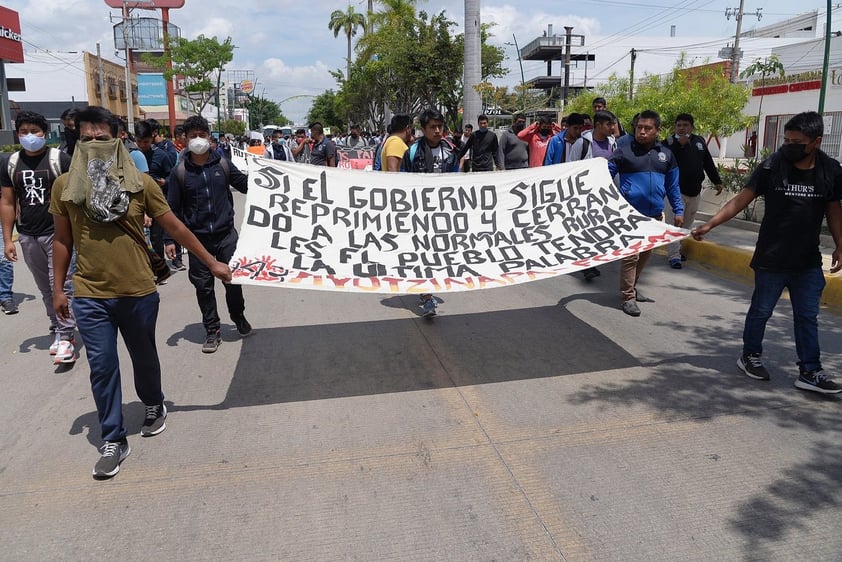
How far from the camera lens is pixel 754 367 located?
4.76 meters

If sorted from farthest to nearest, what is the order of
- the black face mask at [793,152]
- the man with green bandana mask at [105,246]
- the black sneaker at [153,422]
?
1. the black face mask at [793,152]
2. the black sneaker at [153,422]
3. the man with green bandana mask at [105,246]

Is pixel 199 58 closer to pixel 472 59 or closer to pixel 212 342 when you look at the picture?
pixel 472 59

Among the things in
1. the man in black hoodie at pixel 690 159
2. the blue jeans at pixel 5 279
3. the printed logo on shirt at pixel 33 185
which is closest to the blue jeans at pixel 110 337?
the printed logo on shirt at pixel 33 185

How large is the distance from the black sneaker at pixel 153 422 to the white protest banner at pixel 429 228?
96 centimetres

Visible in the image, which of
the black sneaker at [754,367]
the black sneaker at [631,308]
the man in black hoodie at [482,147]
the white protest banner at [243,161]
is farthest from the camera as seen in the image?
the man in black hoodie at [482,147]

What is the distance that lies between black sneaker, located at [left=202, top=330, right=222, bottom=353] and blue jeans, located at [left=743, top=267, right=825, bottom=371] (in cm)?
427

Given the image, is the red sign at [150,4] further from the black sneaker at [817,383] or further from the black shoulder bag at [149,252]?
the black sneaker at [817,383]

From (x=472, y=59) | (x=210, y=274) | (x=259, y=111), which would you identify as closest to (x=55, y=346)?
(x=210, y=274)

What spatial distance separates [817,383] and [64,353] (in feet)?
18.4

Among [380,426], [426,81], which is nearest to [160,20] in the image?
[426,81]

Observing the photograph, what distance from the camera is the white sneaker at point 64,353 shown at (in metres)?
5.21

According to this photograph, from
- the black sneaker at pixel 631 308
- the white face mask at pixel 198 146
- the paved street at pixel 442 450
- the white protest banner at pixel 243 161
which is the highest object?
the white face mask at pixel 198 146

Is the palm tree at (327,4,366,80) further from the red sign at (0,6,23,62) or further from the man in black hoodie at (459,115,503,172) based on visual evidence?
the man in black hoodie at (459,115,503,172)

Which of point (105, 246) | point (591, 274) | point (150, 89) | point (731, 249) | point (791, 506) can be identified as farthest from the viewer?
point (150, 89)
